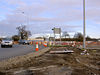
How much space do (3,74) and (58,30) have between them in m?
22.8

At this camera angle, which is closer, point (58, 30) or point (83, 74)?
point (83, 74)

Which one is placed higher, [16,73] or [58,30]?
[58,30]

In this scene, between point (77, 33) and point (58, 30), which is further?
point (77, 33)

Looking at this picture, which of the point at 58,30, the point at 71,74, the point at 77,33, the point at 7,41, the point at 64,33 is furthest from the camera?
the point at 64,33

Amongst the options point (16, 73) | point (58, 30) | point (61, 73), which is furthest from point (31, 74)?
point (58, 30)

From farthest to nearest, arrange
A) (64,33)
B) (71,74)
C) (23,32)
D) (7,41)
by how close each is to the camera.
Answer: (64,33) → (23,32) → (7,41) → (71,74)

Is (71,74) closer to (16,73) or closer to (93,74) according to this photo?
(93,74)

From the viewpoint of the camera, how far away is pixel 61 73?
4.79 metres

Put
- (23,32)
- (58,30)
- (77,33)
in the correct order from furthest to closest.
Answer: (77,33) → (23,32) → (58,30)

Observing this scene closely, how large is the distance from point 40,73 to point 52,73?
428 mm

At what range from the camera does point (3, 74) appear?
496 cm

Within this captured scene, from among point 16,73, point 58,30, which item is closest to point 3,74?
point 16,73

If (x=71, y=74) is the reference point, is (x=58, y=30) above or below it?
above

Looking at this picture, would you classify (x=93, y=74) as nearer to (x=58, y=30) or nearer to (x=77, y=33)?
(x=58, y=30)
